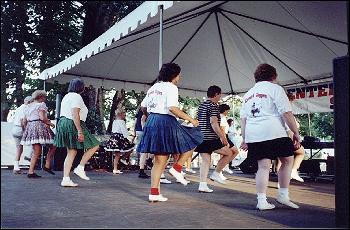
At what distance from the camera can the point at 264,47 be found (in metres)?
9.14

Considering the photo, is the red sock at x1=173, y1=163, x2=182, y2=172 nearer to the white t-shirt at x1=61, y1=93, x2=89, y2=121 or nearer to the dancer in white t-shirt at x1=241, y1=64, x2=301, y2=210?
the dancer in white t-shirt at x1=241, y1=64, x2=301, y2=210

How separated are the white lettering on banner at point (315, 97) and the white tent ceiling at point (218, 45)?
85cm

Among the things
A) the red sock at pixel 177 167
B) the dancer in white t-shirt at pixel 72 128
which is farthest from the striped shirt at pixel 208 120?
the dancer in white t-shirt at pixel 72 128

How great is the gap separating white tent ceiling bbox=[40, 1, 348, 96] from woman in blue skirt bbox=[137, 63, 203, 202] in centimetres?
92

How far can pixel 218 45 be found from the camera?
9.56 m

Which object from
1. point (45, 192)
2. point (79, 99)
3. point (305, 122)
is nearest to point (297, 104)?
point (79, 99)

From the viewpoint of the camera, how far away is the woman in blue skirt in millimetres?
4996

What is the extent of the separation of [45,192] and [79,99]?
1.72 meters

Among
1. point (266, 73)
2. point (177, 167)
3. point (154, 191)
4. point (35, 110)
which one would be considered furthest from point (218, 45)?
point (154, 191)

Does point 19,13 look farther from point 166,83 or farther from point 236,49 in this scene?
point 166,83

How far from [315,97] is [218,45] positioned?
393 cm

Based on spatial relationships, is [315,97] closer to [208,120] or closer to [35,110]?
[208,120]

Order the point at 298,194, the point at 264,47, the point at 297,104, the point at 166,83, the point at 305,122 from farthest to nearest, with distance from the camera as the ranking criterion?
the point at 305,122 < the point at 297,104 < the point at 264,47 < the point at 298,194 < the point at 166,83

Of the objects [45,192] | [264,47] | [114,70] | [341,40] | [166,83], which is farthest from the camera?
[114,70]
